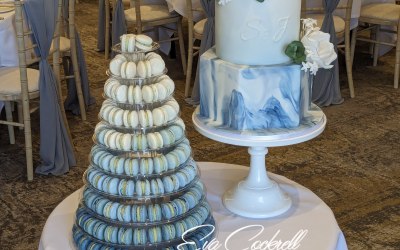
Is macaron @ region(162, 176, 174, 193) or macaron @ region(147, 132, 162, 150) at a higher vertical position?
macaron @ region(147, 132, 162, 150)

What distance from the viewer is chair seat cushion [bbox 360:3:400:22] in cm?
472

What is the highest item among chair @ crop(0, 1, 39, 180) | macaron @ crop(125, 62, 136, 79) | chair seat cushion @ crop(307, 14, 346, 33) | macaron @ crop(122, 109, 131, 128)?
macaron @ crop(125, 62, 136, 79)

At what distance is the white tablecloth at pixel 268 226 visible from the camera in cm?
170

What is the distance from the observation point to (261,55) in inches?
68.9

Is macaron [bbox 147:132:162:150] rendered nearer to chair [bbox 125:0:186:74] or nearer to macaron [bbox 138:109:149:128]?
macaron [bbox 138:109:149:128]

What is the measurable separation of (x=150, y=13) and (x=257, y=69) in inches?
133

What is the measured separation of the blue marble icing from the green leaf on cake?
21 mm

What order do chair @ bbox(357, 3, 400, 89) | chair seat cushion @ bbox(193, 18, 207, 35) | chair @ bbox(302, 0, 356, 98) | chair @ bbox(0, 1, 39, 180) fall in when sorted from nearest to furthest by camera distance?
chair @ bbox(0, 1, 39, 180) → chair @ bbox(302, 0, 356, 98) → chair seat cushion @ bbox(193, 18, 207, 35) → chair @ bbox(357, 3, 400, 89)

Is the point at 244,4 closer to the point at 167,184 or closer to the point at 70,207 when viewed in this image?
the point at 167,184

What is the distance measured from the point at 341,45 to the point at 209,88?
304 cm

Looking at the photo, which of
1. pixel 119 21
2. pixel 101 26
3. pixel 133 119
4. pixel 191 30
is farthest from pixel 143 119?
pixel 101 26

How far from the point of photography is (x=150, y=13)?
16.3ft

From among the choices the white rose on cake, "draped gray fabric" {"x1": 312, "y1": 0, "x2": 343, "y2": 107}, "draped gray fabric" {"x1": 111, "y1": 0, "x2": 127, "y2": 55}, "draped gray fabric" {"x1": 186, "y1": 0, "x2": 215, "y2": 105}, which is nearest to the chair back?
"draped gray fabric" {"x1": 312, "y1": 0, "x2": 343, "y2": 107}

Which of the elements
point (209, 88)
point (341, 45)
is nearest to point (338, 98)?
point (341, 45)
